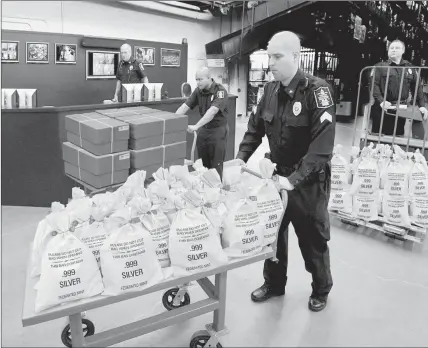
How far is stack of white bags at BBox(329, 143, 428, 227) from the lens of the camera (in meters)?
3.48

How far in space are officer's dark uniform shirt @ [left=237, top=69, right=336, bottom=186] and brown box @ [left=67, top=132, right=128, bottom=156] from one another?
5.15 feet

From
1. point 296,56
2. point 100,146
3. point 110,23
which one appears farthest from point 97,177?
point 110,23

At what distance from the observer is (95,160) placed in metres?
3.51

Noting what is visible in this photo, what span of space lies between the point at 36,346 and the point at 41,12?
19.9ft

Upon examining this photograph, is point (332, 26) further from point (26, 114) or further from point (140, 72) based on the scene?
point (26, 114)

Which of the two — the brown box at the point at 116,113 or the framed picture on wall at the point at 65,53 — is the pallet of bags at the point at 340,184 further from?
the framed picture on wall at the point at 65,53

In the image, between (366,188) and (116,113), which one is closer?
(366,188)

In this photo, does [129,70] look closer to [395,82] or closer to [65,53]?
[65,53]

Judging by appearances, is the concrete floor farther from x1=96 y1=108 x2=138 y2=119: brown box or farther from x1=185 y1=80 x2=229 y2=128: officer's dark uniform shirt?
x1=185 y1=80 x2=229 y2=128: officer's dark uniform shirt

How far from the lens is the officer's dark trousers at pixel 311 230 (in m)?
2.32

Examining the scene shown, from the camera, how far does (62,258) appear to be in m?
1.50

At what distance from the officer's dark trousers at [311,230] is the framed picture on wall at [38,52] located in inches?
216

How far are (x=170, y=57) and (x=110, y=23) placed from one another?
4.60 feet

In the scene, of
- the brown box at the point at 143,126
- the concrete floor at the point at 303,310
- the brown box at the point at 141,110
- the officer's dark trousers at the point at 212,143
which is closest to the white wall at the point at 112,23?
the brown box at the point at 141,110
